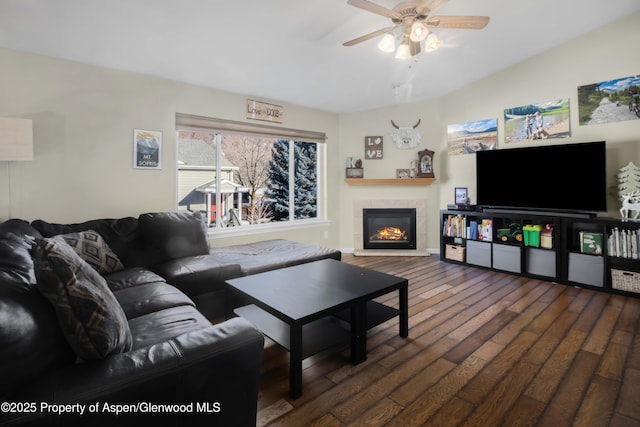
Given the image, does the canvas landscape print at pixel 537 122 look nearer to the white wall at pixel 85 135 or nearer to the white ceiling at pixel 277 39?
the white ceiling at pixel 277 39

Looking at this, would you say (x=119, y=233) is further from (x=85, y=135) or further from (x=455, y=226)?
(x=455, y=226)

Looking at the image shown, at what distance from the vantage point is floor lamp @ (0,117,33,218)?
2.52m

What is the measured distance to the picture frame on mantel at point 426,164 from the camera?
17.0 ft

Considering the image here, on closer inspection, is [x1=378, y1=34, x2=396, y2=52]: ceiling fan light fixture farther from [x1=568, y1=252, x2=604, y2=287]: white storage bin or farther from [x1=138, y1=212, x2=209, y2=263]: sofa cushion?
[x1=568, y1=252, x2=604, y2=287]: white storage bin

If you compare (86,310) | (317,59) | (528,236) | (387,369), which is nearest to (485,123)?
Result: (528,236)

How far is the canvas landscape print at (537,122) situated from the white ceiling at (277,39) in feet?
2.18

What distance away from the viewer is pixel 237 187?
4617 mm

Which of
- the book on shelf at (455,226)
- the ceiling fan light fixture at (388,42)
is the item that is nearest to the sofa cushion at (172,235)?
the ceiling fan light fixture at (388,42)

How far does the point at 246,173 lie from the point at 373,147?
2.14 metres

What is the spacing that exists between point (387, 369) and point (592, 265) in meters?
2.97

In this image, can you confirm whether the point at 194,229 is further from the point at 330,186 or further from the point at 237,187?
the point at 330,186

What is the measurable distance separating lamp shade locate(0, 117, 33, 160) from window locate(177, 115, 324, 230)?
1434 mm

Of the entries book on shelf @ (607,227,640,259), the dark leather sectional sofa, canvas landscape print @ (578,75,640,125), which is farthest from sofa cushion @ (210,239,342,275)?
canvas landscape print @ (578,75,640,125)

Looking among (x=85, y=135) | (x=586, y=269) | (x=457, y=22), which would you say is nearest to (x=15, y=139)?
(x=85, y=135)
